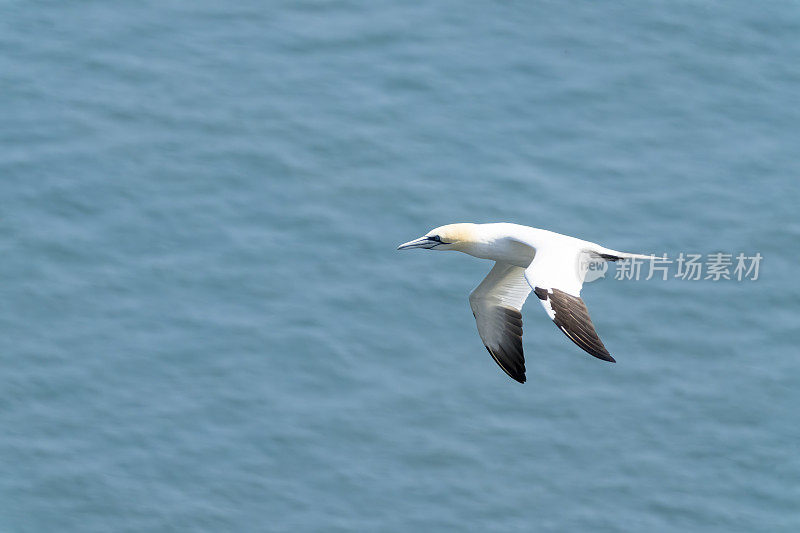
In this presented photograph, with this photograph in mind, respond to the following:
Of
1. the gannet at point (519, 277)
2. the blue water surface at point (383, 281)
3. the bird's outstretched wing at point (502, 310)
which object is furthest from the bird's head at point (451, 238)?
the blue water surface at point (383, 281)

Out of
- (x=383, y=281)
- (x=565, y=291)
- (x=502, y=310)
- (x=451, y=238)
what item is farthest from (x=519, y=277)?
(x=383, y=281)

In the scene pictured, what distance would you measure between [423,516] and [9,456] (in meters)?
9.39

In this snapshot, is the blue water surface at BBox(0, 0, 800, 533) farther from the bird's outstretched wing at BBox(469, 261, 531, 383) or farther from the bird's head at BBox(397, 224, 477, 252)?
the bird's head at BBox(397, 224, 477, 252)

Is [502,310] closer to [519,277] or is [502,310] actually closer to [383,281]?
[519,277]

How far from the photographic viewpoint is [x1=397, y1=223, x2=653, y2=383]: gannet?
20562mm

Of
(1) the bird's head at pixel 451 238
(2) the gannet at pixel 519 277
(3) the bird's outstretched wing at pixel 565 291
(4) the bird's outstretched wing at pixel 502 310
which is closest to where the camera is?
(3) the bird's outstretched wing at pixel 565 291

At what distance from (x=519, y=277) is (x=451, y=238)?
1949 mm

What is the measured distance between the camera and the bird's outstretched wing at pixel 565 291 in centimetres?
2003

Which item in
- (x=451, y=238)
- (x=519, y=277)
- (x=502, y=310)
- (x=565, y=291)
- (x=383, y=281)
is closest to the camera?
(x=565, y=291)

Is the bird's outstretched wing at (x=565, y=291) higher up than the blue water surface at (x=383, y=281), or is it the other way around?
the blue water surface at (x=383, y=281)

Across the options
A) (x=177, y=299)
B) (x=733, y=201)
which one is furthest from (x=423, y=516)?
(x=733, y=201)

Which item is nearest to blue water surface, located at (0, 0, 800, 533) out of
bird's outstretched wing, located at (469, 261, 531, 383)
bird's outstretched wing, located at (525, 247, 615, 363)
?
bird's outstretched wing, located at (469, 261, 531, 383)

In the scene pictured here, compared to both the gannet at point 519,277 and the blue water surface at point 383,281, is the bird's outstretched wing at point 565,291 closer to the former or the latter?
the gannet at point 519,277

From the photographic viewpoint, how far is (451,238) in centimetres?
2348
